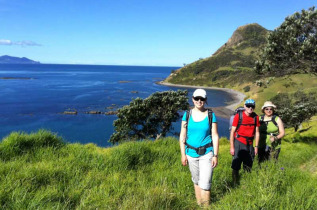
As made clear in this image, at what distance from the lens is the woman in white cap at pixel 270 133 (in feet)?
18.3

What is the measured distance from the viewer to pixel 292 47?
11.3 metres

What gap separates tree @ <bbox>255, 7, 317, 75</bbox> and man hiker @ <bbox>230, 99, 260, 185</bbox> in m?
7.76

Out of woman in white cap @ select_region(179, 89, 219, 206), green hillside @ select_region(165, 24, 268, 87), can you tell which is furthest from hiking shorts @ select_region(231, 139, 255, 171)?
green hillside @ select_region(165, 24, 268, 87)

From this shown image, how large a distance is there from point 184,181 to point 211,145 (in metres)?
1.24

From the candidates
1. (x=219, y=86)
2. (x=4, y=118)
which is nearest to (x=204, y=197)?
(x=4, y=118)

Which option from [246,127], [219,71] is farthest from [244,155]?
[219,71]

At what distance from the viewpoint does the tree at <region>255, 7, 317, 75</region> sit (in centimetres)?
1082

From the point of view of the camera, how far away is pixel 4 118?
55500 millimetres

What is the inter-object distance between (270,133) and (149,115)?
18506 mm

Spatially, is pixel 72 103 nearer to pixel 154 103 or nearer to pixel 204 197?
pixel 154 103

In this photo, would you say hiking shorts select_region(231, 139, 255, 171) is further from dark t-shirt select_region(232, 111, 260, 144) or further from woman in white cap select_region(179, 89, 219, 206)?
woman in white cap select_region(179, 89, 219, 206)

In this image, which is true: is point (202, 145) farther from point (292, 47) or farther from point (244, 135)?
point (292, 47)

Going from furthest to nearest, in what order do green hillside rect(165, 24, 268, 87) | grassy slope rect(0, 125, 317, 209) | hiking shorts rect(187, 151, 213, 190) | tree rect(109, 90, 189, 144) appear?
1. green hillside rect(165, 24, 268, 87)
2. tree rect(109, 90, 189, 144)
3. hiking shorts rect(187, 151, 213, 190)
4. grassy slope rect(0, 125, 317, 209)

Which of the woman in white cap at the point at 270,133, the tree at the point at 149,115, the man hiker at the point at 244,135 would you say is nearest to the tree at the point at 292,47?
the woman in white cap at the point at 270,133
